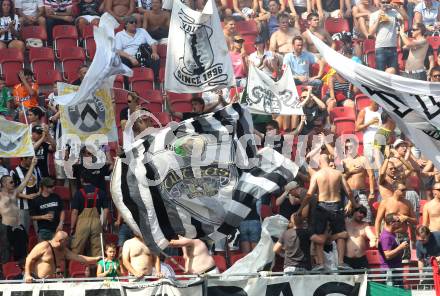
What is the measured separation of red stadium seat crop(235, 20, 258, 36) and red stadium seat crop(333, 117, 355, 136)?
2.72 metres

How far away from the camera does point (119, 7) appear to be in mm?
20953

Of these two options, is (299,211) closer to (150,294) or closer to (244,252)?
(244,252)

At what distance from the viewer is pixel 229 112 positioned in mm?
15727

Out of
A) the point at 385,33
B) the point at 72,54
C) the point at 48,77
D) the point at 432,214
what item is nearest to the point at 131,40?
the point at 72,54

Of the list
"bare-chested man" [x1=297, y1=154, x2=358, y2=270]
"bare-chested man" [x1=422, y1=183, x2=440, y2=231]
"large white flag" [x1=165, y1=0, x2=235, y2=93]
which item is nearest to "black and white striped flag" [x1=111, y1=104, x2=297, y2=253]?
"bare-chested man" [x1=297, y1=154, x2=358, y2=270]

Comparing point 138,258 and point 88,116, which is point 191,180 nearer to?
point 138,258

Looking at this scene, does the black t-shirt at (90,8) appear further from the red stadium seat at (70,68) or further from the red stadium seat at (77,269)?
the red stadium seat at (77,269)

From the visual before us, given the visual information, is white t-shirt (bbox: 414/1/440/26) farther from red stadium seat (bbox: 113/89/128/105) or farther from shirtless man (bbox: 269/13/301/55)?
red stadium seat (bbox: 113/89/128/105)

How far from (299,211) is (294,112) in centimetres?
224

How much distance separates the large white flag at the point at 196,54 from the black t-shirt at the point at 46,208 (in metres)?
2.11

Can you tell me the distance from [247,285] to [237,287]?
112mm

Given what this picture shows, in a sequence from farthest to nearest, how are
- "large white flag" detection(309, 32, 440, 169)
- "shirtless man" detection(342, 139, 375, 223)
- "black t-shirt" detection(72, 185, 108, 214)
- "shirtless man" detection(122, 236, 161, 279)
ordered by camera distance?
"shirtless man" detection(342, 139, 375, 223) < "black t-shirt" detection(72, 185, 108, 214) < "shirtless man" detection(122, 236, 161, 279) < "large white flag" detection(309, 32, 440, 169)

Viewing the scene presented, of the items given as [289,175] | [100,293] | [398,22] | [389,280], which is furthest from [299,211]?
[398,22]

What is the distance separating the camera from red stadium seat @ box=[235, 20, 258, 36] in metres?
20.8
